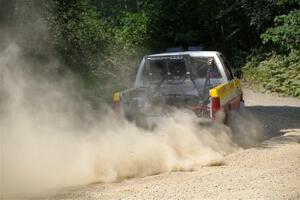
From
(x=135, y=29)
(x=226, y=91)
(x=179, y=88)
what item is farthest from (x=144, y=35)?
(x=226, y=91)

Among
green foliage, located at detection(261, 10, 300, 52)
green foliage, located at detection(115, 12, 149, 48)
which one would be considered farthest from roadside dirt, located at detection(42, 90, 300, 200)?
green foliage, located at detection(115, 12, 149, 48)

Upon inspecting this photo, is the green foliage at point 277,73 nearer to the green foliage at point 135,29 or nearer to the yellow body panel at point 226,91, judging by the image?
the green foliage at point 135,29

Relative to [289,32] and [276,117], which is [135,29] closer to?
[289,32]

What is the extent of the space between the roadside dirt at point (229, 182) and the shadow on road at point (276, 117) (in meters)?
3.47

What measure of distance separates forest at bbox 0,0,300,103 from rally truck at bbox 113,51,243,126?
103 inches

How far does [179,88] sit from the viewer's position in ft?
37.2

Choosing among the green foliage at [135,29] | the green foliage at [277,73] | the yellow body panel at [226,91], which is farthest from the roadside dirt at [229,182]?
the green foliage at [135,29]

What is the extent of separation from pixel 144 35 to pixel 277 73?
845 cm

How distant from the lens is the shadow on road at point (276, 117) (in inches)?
537

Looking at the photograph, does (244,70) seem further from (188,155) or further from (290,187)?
(290,187)

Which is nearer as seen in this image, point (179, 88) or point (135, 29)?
point (179, 88)

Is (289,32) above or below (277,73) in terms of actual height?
above

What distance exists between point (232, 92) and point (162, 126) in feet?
7.52

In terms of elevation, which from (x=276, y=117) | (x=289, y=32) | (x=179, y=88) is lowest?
(x=276, y=117)
